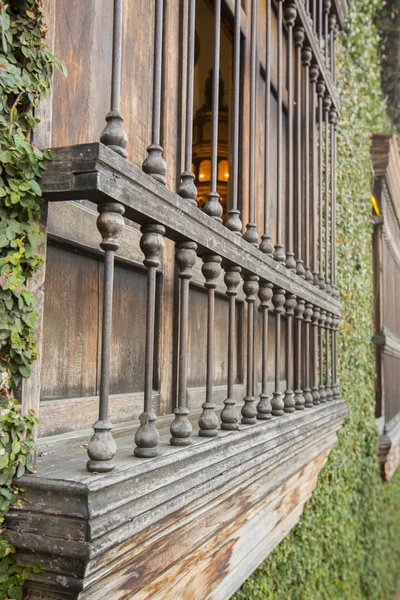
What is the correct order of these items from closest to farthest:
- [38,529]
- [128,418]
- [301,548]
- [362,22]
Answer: [38,529] < [128,418] < [301,548] < [362,22]

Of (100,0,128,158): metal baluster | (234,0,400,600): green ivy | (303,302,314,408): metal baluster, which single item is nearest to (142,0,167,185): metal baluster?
(100,0,128,158): metal baluster

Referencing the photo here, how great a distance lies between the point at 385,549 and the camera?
5605 mm

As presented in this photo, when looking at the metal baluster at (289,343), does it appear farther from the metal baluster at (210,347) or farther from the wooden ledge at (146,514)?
the metal baluster at (210,347)

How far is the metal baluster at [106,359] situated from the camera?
1.03 metres

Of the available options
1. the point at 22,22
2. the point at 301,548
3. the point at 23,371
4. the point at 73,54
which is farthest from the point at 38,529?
the point at 301,548

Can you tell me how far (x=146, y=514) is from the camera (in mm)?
1111

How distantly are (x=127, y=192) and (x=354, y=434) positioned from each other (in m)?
3.91

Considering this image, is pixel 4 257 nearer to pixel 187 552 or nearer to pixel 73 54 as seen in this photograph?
pixel 73 54

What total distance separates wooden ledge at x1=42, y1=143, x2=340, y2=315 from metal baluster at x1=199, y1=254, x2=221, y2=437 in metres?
0.04

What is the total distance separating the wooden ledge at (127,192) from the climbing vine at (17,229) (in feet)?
0.13

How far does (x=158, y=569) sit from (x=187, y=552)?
0.16 m

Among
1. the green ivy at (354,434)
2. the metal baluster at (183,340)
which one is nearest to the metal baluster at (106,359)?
the metal baluster at (183,340)

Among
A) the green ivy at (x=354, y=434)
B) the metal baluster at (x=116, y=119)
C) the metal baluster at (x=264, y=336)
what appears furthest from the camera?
the green ivy at (x=354, y=434)

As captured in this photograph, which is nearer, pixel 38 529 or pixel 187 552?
pixel 38 529
